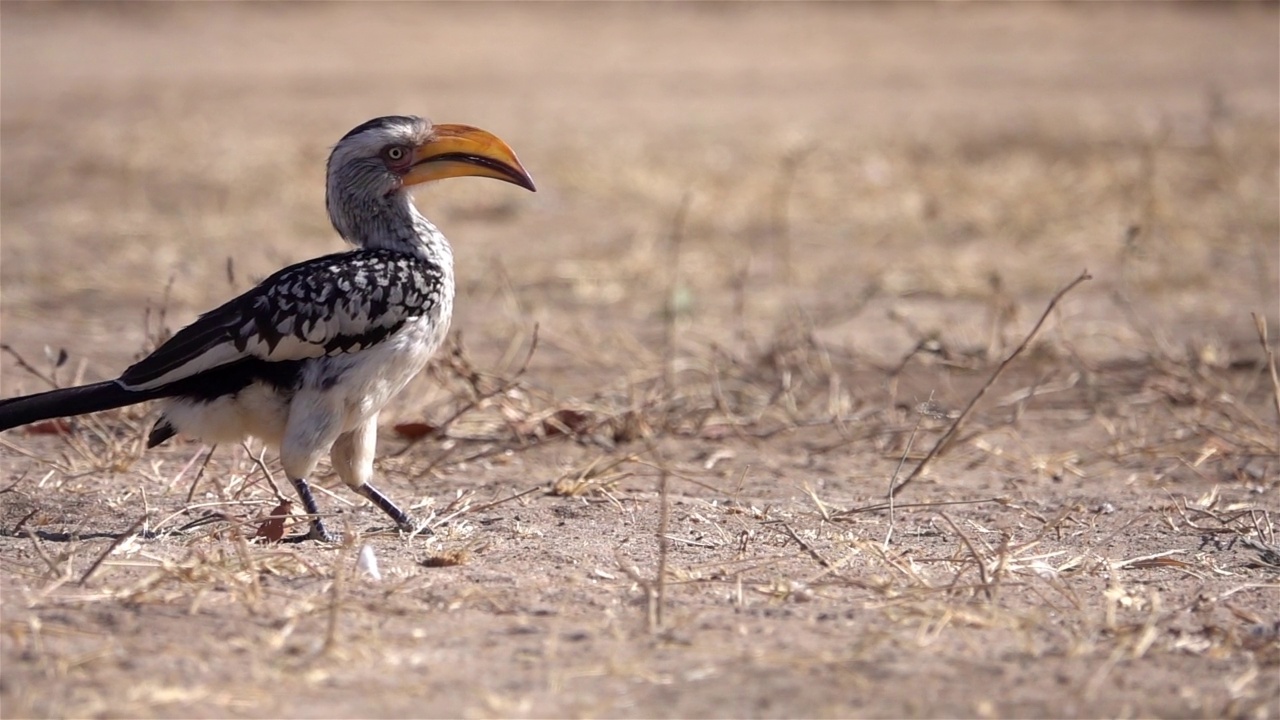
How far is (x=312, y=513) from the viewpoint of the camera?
12.1 ft

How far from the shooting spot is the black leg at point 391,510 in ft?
12.2

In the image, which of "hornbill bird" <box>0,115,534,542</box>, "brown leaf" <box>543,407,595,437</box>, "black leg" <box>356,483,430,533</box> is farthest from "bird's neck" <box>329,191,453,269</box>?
"brown leaf" <box>543,407,595,437</box>

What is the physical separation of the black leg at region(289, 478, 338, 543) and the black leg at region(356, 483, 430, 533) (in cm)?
13

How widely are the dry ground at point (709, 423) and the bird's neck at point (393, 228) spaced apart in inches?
26.1

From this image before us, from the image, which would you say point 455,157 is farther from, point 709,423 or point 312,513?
point 709,423

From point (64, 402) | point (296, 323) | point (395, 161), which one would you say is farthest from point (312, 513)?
point (395, 161)

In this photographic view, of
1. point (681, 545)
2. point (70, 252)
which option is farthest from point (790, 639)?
point (70, 252)

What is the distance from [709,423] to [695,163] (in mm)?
5295

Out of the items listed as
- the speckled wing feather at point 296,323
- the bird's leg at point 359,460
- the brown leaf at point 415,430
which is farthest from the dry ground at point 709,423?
the speckled wing feather at point 296,323

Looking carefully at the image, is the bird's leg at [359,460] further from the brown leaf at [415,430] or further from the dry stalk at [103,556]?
the brown leaf at [415,430]

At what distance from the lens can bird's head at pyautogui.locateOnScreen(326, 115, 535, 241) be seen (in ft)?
13.0

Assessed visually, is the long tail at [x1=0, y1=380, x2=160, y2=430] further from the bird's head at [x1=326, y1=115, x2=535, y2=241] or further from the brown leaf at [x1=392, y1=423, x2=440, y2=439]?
the brown leaf at [x1=392, y1=423, x2=440, y2=439]

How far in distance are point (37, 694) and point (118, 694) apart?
0.14 meters

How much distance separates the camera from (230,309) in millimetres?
3678
